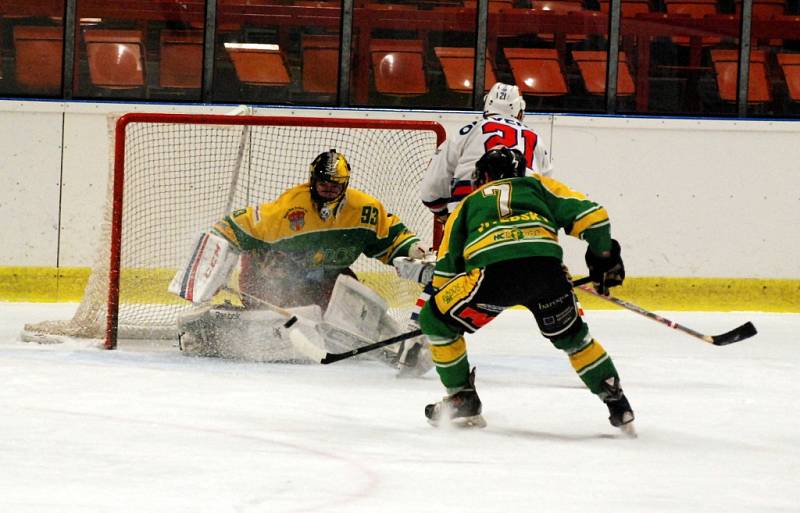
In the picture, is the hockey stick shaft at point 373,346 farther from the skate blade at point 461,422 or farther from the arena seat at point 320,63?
the arena seat at point 320,63

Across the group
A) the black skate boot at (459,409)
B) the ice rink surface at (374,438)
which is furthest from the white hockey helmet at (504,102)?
the black skate boot at (459,409)

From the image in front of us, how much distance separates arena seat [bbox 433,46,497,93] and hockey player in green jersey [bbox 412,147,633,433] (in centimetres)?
375

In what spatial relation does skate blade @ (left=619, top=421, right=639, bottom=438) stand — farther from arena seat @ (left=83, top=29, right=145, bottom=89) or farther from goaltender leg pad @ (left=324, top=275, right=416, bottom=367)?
arena seat @ (left=83, top=29, right=145, bottom=89)

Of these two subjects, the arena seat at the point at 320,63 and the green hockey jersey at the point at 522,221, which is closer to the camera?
the green hockey jersey at the point at 522,221

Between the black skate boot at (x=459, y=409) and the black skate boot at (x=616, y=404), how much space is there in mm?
356

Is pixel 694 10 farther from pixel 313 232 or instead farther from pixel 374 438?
pixel 374 438

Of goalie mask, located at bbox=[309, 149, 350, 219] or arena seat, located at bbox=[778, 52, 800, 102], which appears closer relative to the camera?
goalie mask, located at bbox=[309, 149, 350, 219]

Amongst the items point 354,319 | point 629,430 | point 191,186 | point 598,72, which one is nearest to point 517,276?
point 629,430

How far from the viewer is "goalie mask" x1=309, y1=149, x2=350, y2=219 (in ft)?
16.8

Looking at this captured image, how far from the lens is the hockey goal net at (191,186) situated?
5.55m

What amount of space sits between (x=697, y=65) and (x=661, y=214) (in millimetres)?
1029

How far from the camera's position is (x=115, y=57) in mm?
7395

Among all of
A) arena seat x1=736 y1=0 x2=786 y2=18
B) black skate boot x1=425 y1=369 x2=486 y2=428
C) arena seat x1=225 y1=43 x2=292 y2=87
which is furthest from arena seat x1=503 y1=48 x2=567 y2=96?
black skate boot x1=425 y1=369 x2=486 y2=428

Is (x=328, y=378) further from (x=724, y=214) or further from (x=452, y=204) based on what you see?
(x=724, y=214)
